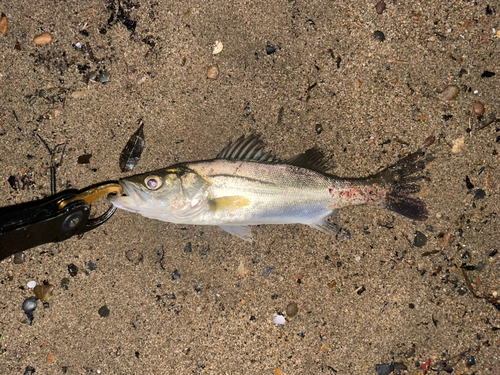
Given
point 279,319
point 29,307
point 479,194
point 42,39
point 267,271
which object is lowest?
point 279,319

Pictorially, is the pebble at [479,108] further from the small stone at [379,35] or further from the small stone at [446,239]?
the small stone at [446,239]

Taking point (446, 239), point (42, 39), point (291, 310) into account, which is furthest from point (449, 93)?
point (42, 39)

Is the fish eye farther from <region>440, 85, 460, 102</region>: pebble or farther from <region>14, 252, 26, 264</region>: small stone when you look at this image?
<region>440, 85, 460, 102</region>: pebble

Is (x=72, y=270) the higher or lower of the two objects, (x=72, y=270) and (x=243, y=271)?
the higher

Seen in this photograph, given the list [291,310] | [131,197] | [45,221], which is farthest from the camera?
[291,310]

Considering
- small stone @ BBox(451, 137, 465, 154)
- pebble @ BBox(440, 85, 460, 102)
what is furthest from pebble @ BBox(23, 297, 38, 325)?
pebble @ BBox(440, 85, 460, 102)

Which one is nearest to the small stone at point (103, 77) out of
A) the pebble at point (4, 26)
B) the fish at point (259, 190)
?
the pebble at point (4, 26)

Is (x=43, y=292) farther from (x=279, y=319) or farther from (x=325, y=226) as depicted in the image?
(x=325, y=226)
